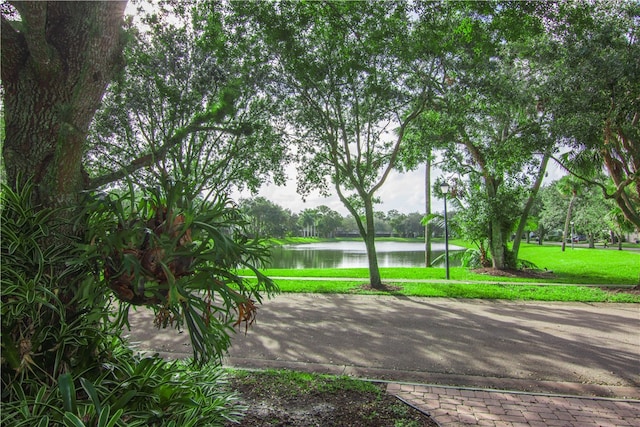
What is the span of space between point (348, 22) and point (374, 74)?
5.52 ft

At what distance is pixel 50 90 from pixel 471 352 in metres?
5.66

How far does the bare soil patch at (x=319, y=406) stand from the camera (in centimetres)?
316

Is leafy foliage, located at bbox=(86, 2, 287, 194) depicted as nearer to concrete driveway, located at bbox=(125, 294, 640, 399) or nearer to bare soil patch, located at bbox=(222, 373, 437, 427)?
concrete driveway, located at bbox=(125, 294, 640, 399)

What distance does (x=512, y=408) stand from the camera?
3.66m

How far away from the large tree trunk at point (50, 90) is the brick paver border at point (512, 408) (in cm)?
360

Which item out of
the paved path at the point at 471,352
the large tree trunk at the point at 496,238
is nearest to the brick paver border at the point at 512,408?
the paved path at the point at 471,352

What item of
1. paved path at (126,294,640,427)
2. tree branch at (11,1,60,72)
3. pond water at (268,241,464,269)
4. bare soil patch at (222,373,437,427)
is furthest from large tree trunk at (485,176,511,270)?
tree branch at (11,1,60,72)

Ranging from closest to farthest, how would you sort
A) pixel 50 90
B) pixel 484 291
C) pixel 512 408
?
pixel 50 90, pixel 512 408, pixel 484 291

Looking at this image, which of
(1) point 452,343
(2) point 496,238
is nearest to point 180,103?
(1) point 452,343

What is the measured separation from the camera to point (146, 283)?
2.37 m

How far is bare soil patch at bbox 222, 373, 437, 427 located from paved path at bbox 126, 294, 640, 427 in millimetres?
332

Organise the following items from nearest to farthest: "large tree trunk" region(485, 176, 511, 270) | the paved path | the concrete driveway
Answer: the paved path < the concrete driveway < "large tree trunk" region(485, 176, 511, 270)

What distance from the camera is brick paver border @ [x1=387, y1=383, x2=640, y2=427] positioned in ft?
11.1

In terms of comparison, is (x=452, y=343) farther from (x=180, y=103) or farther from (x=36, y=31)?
(x=180, y=103)
